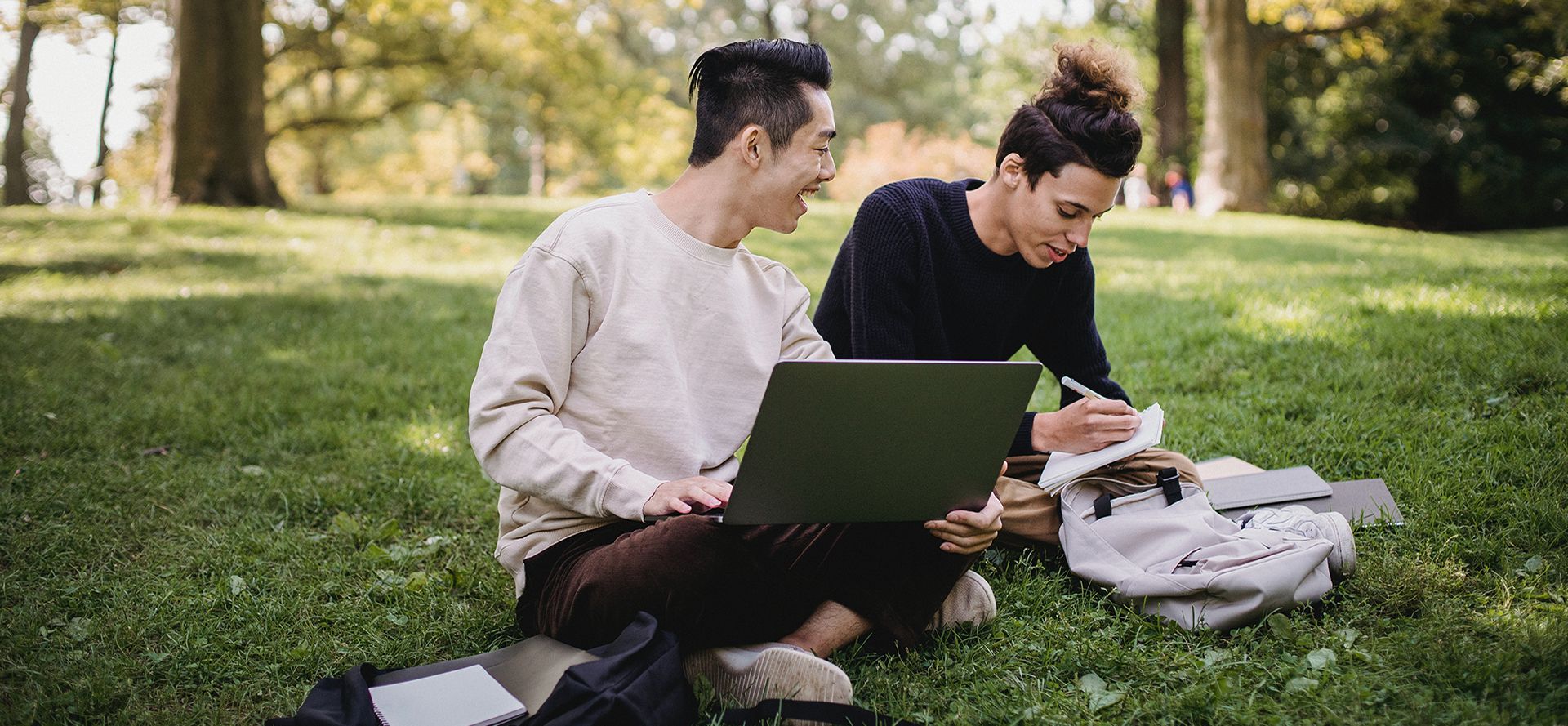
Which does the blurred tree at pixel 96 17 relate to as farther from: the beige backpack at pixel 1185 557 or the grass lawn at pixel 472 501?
the beige backpack at pixel 1185 557

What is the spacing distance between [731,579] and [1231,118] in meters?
14.8

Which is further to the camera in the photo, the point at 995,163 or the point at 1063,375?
the point at 1063,375

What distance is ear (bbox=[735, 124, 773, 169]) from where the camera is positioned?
2.46 meters

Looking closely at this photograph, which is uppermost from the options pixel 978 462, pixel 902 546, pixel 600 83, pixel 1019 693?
pixel 600 83

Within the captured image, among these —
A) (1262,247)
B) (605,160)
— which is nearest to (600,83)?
(605,160)

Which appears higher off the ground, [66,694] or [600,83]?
[600,83]

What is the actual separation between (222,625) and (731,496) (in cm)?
161

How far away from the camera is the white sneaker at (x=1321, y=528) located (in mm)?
2717

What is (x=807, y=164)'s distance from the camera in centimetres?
249

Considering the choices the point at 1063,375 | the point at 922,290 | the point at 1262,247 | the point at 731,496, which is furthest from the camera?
the point at 1262,247

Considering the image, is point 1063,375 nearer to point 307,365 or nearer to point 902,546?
point 902,546

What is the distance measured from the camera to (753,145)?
8.11 ft

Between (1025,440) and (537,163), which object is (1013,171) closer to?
(1025,440)

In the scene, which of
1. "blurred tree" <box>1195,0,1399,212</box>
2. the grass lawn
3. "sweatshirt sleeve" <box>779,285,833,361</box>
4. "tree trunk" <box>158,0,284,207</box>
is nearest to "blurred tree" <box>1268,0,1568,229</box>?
"blurred tree" <box>1195,0,1399,212</box>
